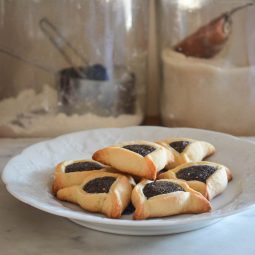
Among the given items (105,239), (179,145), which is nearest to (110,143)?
(179,145)

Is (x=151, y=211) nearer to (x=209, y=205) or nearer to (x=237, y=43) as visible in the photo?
(x=209, y=205)

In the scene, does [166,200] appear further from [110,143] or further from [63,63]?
[63,63]

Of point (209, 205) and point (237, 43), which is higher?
point (237, 43)

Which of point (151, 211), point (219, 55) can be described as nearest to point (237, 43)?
point (219, 55)

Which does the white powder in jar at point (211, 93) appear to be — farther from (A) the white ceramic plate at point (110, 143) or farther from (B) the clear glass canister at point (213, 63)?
(A) the white ceramic plate at point (110, 143)

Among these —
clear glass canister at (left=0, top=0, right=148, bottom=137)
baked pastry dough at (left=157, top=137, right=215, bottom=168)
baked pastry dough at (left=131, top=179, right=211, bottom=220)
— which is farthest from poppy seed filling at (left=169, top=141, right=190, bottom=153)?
clear glass canister at (left=0, top=0, right=148, bottom=137)

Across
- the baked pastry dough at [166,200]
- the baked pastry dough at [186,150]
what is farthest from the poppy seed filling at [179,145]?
the baked pastry dough at [166,200]

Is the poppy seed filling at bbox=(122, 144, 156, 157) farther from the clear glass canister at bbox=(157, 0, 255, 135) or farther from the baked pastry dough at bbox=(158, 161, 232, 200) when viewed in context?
the clear glass canister at bbox=(157, 0, 255, 135)
